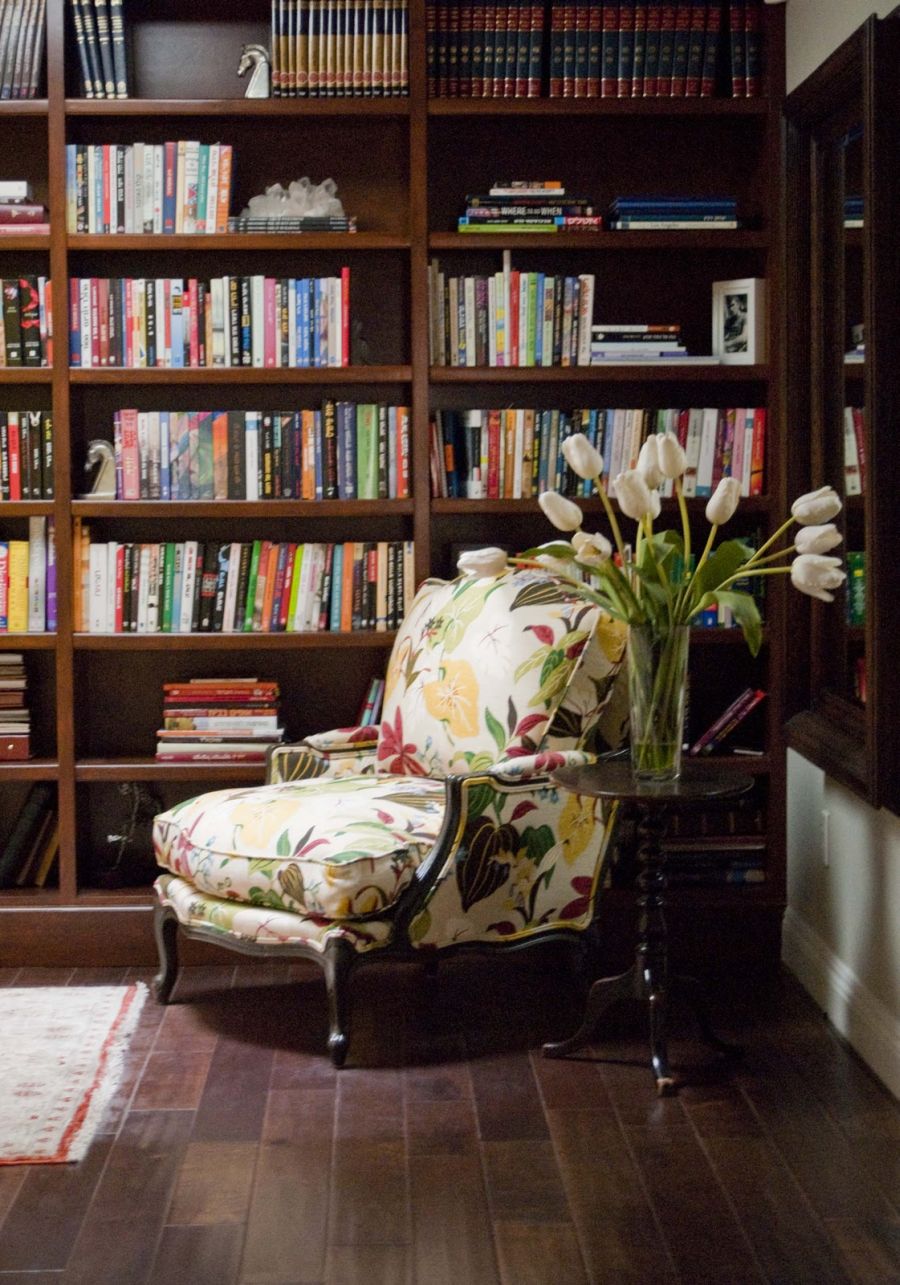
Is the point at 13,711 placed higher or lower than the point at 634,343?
lower

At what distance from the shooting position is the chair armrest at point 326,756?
3809 mm

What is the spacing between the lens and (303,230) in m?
3.89

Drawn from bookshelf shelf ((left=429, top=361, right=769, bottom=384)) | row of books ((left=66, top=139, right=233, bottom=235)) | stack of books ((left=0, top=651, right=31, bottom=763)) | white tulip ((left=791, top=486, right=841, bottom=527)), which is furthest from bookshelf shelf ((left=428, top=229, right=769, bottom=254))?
stack of books ((left=0, top=651, right=31, bottom=763))

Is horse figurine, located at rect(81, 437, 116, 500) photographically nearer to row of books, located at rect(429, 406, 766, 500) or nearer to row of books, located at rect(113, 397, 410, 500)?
row of books, located at rect(113, 397, 410, 500)

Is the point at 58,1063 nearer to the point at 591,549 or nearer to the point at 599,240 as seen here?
the point at 591,549


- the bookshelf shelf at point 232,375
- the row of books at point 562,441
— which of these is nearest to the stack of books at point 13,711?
the bookshelf shelf at point 232,375

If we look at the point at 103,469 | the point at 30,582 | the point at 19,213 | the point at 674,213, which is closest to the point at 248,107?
the point at 19,213

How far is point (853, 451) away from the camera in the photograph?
350 cm

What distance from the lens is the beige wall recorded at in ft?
10.5

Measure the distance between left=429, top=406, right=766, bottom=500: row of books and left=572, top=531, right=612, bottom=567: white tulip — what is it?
77 centimetres

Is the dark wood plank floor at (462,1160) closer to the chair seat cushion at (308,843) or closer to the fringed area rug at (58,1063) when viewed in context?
the fringed area rug at (58,1063)

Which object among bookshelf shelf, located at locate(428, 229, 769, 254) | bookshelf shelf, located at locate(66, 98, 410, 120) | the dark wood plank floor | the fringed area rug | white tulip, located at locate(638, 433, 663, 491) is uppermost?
bookshelf shelf, located at locate(66, 98, 410, 120)

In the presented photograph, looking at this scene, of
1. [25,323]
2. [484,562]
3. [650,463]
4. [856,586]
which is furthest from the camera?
[25,323]

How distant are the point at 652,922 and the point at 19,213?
2314mm
